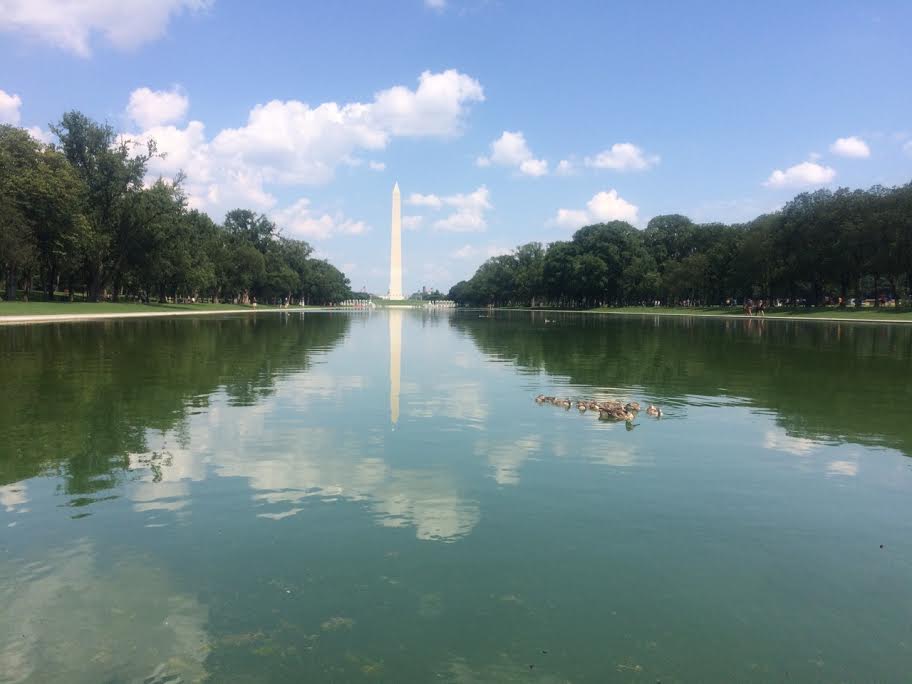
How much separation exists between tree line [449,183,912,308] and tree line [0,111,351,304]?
242ft

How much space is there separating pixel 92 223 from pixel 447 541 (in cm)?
8272

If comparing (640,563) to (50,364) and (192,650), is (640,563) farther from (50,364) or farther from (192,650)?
(50,364)

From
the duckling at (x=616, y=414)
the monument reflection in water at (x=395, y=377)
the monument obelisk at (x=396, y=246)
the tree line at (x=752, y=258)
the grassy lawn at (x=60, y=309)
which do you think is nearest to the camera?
the duckling at (x=616, y=414)

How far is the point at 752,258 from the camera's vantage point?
9806 cm

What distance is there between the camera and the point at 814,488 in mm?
9914

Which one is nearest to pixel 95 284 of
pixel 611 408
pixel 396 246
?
pixel 396 246

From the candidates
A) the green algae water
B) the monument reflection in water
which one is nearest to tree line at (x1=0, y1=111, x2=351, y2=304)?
the monument reflection in water

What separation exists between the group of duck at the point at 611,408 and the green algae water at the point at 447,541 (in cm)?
30

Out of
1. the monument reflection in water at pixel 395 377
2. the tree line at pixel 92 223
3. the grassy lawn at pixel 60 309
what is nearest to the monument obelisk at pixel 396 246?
the tree line at pixel 92 223

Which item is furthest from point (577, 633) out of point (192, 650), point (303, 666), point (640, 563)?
point (192, 650)

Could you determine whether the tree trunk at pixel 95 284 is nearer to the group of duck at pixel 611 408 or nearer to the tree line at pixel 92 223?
the tree line at pixel 92 223

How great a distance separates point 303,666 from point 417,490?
14.2ft

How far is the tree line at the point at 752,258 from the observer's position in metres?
77.9

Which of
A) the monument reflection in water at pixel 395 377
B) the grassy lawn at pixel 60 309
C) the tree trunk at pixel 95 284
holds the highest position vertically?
the tree trunk at pixel 95 284
